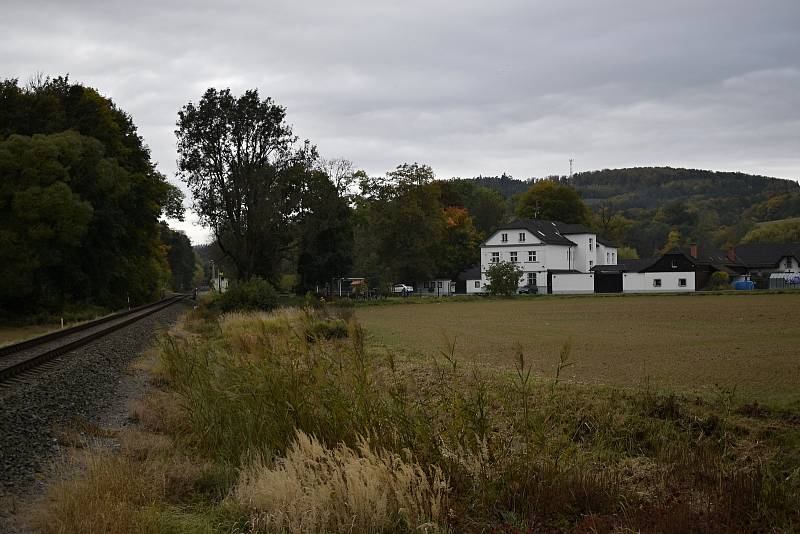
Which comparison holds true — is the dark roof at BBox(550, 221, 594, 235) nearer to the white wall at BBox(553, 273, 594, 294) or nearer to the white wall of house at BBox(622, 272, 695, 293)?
the white wall at BBox(553, 273, 594, 294)

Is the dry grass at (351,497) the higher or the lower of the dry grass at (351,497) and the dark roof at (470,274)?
the lower

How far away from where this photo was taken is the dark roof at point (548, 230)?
87125mm

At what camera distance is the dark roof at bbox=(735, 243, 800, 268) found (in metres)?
99.9

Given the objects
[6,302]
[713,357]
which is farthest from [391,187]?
[713,357]

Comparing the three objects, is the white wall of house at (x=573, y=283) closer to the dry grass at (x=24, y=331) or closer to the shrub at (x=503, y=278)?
the shrub at (x=503, y=278)

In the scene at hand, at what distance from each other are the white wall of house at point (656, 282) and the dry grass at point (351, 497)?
76.0 metres

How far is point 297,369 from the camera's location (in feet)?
31.9

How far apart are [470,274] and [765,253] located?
4127 centimetres

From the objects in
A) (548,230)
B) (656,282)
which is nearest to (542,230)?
(548,230)

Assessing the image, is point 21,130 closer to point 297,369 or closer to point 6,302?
point 6,302

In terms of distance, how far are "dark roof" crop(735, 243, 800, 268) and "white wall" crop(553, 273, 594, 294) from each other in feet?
105

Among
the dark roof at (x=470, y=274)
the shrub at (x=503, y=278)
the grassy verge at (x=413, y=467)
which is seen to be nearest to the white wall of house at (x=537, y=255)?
the dark roof at (x=470, y=274)

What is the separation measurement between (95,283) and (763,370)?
44.4 meters

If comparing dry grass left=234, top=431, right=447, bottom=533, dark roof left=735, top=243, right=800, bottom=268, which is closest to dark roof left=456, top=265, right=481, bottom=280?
dark roof left=735, top=243, right=800, bottom=268
